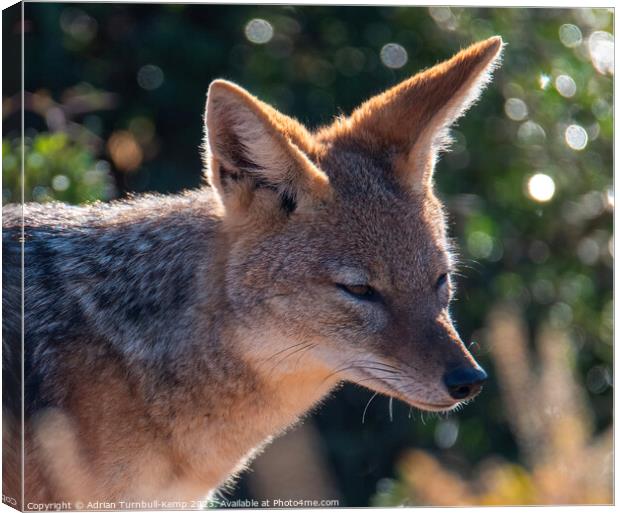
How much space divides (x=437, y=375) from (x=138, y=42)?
348cm

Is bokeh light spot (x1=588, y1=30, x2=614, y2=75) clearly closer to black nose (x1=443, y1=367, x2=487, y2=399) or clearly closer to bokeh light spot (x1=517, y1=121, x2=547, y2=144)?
bokeh light spot (x1=517, y1=121, x2=547, y2=144)

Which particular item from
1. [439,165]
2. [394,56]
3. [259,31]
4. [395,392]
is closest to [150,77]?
[259,31]

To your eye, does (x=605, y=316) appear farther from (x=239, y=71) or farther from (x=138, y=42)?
(x=138, y=42)

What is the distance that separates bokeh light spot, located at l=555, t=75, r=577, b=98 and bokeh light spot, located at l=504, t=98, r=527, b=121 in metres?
0.36

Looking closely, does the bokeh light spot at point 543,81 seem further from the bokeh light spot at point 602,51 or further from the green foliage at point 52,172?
the green foliage at point 52,172

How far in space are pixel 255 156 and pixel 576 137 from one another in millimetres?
3244

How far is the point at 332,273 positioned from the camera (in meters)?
4.83

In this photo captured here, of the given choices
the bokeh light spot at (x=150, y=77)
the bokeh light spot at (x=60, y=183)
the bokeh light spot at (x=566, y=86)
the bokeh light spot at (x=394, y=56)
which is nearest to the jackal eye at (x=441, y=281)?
the bokeh light spot at (x=60, y=183)

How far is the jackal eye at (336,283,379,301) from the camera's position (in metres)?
4.84

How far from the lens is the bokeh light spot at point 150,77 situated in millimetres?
7090

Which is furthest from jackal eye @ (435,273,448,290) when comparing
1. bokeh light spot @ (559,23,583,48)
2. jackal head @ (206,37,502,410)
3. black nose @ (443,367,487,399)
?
bokeh light spot @ (559,23,583,48)

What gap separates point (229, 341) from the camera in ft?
16.0

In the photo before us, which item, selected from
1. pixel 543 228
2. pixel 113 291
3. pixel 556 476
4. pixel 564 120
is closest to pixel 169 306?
pixel 113 291

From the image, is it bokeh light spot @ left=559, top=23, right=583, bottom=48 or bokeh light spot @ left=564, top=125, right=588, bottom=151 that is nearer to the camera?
bokeh light spot @ left=559, top=23, right=583, bottom=48
